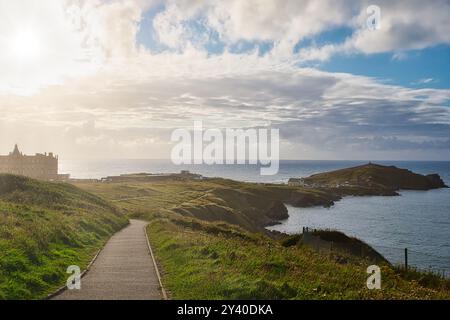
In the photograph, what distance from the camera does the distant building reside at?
137 m

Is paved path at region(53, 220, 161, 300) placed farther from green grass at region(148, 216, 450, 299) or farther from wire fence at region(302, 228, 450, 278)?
wire fence at region(302, 228, 450, 278)

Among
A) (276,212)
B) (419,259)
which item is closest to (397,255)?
(419,259)

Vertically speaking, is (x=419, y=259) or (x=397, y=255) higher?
(x=397, y=255)

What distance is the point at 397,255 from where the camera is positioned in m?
Result: 57.3

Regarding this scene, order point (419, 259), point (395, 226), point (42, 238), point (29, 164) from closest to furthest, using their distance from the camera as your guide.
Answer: point (42, 238)
point (419, 259)
point (395, 226)
point (29, 164)

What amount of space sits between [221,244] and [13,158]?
431ft

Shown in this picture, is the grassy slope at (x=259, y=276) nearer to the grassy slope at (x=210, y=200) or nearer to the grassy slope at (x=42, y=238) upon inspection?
the grassy slope at (x=42, y=238)

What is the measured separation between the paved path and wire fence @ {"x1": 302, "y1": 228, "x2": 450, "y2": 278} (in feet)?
49.5

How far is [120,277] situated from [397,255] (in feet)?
153

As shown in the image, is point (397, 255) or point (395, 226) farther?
point (395, 226)

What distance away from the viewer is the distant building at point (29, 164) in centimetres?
13675

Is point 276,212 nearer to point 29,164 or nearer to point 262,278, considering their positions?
point 29,164
